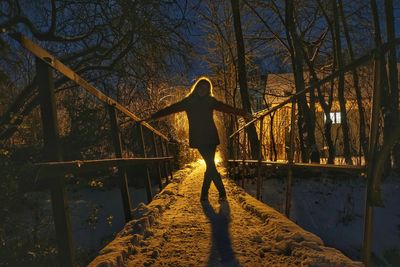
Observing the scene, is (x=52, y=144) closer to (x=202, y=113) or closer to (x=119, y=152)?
(x=119, y=152)

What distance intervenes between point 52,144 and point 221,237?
2240 mm

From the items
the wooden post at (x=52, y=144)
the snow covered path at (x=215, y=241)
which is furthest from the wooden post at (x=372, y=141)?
the wooden post at (x=52, y=144)

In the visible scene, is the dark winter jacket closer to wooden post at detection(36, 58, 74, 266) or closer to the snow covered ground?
the snow covered ground

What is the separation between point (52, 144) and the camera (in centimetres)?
250

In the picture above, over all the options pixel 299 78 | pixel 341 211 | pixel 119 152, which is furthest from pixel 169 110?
pixel 299 78

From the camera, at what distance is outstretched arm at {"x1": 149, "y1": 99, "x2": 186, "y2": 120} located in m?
6.37

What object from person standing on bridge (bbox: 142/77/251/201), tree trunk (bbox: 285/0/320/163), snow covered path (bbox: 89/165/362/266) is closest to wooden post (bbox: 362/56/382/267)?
snow covered path (bbox: 89/165/362/266)

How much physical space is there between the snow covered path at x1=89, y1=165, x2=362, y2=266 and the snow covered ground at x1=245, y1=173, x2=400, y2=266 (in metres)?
3.58

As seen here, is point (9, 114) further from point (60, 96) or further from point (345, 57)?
point (345, 57)

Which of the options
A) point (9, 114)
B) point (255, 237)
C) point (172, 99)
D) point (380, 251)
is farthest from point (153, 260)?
point (172, 99)

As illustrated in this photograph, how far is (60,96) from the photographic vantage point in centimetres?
986

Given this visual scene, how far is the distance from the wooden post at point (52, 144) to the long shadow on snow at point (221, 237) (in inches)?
48.3

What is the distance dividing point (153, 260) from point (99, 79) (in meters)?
6.86

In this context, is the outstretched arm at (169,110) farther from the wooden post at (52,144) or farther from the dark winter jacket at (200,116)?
the wooden post at (52,144)
